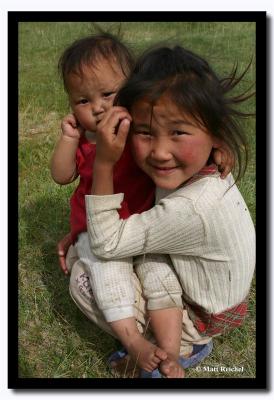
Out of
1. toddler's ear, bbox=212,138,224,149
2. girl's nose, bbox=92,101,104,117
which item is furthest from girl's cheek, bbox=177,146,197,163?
girl's nose, bbox=92,101,104,117

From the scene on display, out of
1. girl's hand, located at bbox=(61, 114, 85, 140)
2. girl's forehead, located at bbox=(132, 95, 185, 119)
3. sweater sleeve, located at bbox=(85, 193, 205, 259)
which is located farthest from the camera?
girl's hand, located at bbox=(61, 114, 85, 140)

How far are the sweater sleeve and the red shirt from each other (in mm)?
192

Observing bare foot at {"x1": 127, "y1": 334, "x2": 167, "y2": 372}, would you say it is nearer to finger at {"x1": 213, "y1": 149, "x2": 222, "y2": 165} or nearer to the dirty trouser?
the dirty trouser

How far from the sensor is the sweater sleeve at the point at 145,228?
5.98 feet

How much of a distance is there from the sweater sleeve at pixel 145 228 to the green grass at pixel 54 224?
0.62 m

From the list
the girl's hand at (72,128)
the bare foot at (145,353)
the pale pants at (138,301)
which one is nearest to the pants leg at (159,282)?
the pale pants at (138,301)

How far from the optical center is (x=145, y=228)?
1.86 metres

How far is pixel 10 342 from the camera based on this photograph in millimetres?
2195

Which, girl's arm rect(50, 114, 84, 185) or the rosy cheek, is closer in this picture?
the rosy cheek

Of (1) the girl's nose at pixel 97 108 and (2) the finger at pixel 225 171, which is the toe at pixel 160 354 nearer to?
(2) the finger at pixel 225 171

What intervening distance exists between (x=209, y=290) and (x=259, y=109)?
0.72 meters

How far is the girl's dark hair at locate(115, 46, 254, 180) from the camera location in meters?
1.71

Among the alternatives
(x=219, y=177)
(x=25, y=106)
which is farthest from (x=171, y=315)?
(x=25, y=106)

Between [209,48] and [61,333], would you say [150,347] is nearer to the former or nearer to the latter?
[61,333]
